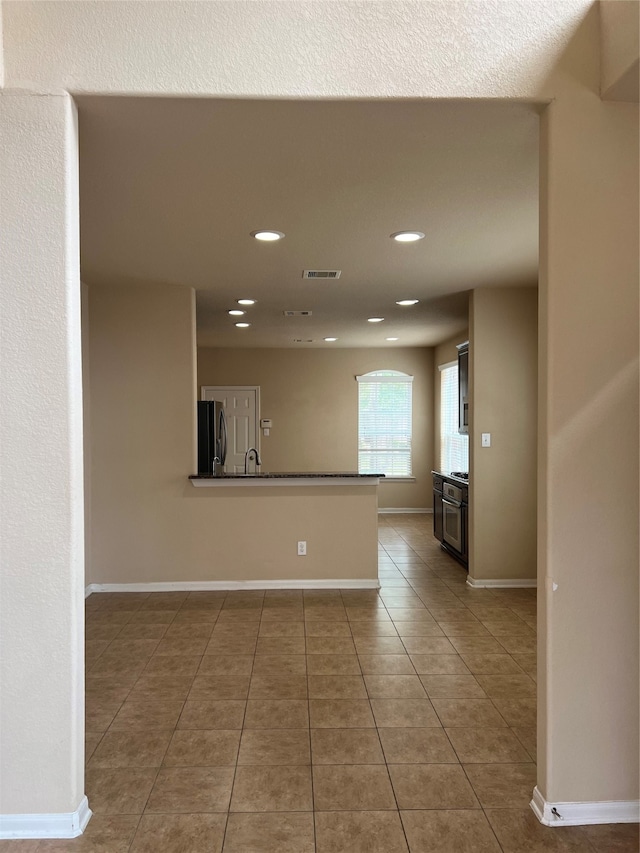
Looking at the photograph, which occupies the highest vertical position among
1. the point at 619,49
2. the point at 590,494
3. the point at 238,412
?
the point at 619,49

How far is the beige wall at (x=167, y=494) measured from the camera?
507 cm

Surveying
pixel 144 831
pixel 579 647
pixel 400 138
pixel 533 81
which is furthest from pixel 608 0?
pixel 144 831

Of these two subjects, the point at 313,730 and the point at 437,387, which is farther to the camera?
the point at 437,387

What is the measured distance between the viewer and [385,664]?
142 inches

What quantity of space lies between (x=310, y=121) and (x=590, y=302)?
117cm

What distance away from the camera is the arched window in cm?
923

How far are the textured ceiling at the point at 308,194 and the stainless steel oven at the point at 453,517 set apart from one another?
196 centimetres

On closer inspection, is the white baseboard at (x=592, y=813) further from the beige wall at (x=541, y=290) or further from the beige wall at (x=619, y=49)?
the beige wall at (x=619, y=49)

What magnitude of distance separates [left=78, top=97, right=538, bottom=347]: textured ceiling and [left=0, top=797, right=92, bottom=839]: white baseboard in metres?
2.37

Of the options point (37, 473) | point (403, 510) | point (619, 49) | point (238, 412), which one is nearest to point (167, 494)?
Answer: point (37, 473)

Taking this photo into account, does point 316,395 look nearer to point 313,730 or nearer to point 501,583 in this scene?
point 501,583

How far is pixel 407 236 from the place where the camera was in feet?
12.1

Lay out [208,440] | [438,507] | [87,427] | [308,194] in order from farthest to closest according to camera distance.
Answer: [438,507]
[208,440]
[87,427]
[308,194]

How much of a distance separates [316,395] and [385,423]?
1.10 meters
